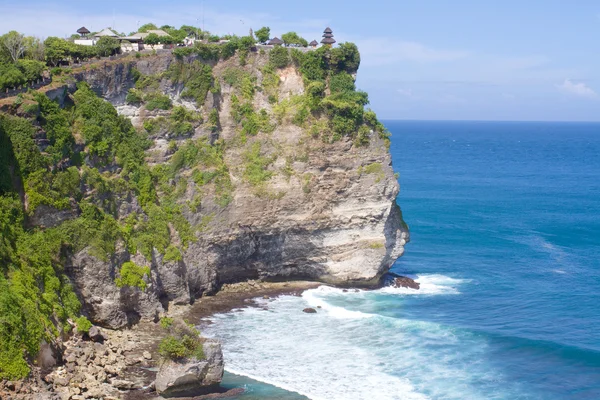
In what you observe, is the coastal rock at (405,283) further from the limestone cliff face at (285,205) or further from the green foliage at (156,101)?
the green foliage at (156,101)

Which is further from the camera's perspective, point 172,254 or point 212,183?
point 212,183

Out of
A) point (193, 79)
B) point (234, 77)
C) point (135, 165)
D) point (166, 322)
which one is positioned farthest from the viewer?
point (234, 77)

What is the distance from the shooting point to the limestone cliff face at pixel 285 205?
5306 centimetres

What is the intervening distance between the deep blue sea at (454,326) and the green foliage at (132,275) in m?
5.62

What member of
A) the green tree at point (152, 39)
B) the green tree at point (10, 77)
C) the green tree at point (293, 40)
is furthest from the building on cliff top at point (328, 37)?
the green tree at point (10, 77)

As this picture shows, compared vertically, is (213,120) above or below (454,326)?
above

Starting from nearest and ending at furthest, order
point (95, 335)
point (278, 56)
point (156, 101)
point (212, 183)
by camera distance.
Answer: point (95, 335) < point (156, 101) < point (212, 183) < point (278, 56)

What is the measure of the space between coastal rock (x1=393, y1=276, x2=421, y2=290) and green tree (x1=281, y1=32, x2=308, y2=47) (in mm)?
21945

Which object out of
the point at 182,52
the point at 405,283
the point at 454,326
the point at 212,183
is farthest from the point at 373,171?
the point at 182,52

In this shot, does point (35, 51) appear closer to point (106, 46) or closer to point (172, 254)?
point (106, 46)

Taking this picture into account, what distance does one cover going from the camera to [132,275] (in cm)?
4603

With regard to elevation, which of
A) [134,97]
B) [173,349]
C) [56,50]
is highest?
[56,50]

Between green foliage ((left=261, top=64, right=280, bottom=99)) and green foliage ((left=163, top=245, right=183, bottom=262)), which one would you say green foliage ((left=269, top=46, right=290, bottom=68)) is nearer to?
green foliage ((left=261, top=64, right=280, bottom=99))

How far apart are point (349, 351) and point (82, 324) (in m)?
16.7
